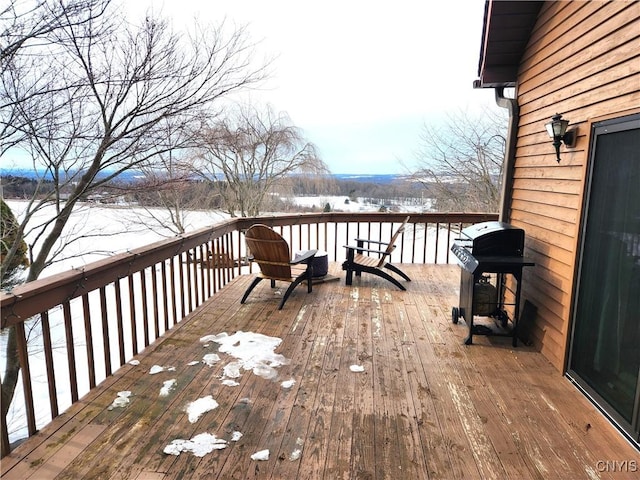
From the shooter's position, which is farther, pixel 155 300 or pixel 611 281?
pixel 155 300

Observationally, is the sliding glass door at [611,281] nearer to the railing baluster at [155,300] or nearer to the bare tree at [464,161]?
the railing baluster at [155,300]

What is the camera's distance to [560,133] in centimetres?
283

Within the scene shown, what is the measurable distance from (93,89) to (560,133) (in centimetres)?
540

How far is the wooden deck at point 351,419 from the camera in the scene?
1.81 metres

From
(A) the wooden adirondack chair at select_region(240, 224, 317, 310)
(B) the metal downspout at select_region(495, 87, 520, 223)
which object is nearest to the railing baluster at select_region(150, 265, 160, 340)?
(A) the wooden adirondack chair at select_region(240, 224, 317, 310)

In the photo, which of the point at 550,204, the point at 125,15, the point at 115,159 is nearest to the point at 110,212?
the point at 115,159

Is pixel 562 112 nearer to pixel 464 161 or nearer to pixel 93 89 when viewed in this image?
pixel 93 89

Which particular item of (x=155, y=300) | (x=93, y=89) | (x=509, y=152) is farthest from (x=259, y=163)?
(x=155, y=300)

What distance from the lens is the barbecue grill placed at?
3.12 metres

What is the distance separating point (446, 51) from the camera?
34.5 ft

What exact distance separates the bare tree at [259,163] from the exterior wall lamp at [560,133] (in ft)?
33.9

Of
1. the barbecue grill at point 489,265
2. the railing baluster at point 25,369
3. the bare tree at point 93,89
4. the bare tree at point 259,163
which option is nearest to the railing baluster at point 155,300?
the railing baluster at point 25,369

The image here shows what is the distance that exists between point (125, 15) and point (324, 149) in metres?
9.19

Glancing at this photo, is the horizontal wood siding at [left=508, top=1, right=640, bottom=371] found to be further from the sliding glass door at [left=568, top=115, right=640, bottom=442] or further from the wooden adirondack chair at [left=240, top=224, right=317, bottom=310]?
the wooden adirondack chair at [left=240, top=224, right=317, bottom=310]
